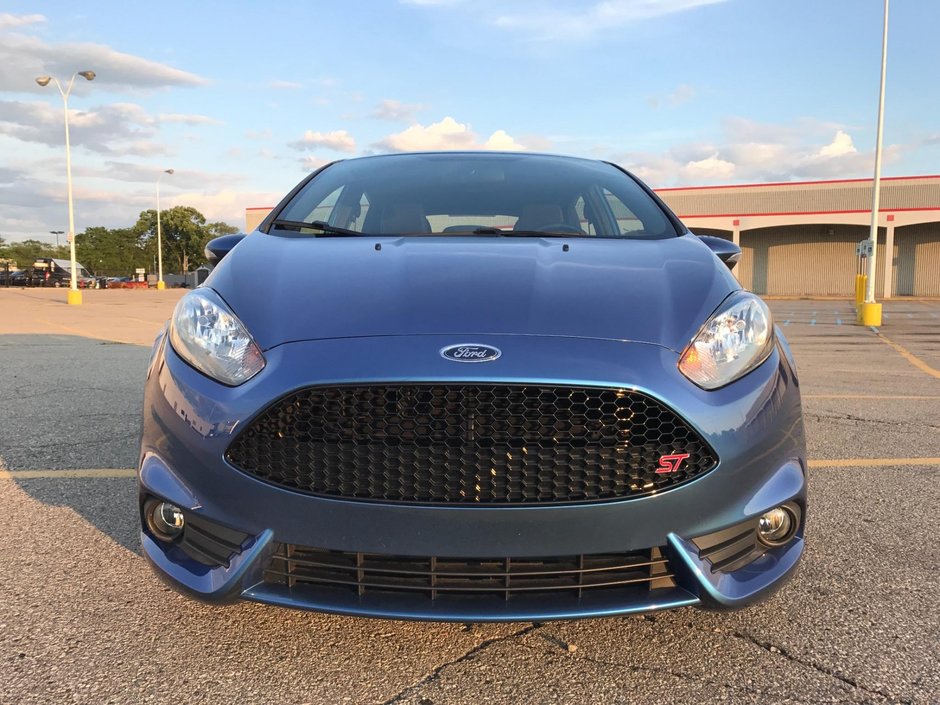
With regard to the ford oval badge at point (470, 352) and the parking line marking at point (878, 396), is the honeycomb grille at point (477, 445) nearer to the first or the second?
the ford oval badge at point (470, 352)

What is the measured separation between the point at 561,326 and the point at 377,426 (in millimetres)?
535

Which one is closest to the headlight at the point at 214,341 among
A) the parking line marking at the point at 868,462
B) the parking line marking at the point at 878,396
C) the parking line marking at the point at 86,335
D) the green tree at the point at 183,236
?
the parking line marking at the point at 868,462

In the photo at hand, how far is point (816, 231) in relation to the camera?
37.9 meters

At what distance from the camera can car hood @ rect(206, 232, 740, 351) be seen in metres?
Result: 1.87

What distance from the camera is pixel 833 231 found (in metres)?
37.4

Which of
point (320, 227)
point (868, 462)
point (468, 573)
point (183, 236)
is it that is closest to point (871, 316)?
point (868, 462)

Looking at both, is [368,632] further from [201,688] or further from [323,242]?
[323,242]

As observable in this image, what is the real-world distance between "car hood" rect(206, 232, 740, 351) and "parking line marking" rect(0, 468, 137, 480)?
1656 mm

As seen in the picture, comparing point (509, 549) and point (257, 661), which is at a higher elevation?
point (509, 549)

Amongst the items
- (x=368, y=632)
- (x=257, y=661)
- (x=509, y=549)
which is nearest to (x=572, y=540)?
(x=509, y=549)

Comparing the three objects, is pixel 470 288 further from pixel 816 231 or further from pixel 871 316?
pixel 816 231

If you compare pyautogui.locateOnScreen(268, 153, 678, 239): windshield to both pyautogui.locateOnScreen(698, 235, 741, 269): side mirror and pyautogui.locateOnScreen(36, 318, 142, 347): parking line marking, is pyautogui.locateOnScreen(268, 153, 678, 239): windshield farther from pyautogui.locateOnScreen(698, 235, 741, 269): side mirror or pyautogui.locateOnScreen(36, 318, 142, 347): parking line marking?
pyautogui.locateOnScreen(36, 318, 142, 347): parking line marking

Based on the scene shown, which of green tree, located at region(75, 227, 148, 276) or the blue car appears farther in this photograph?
green tree, located at region(75, 227, 148, 276)

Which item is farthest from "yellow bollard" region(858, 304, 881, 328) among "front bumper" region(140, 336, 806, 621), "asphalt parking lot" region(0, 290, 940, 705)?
"front bumper" region(140, 336, 806, 621)
